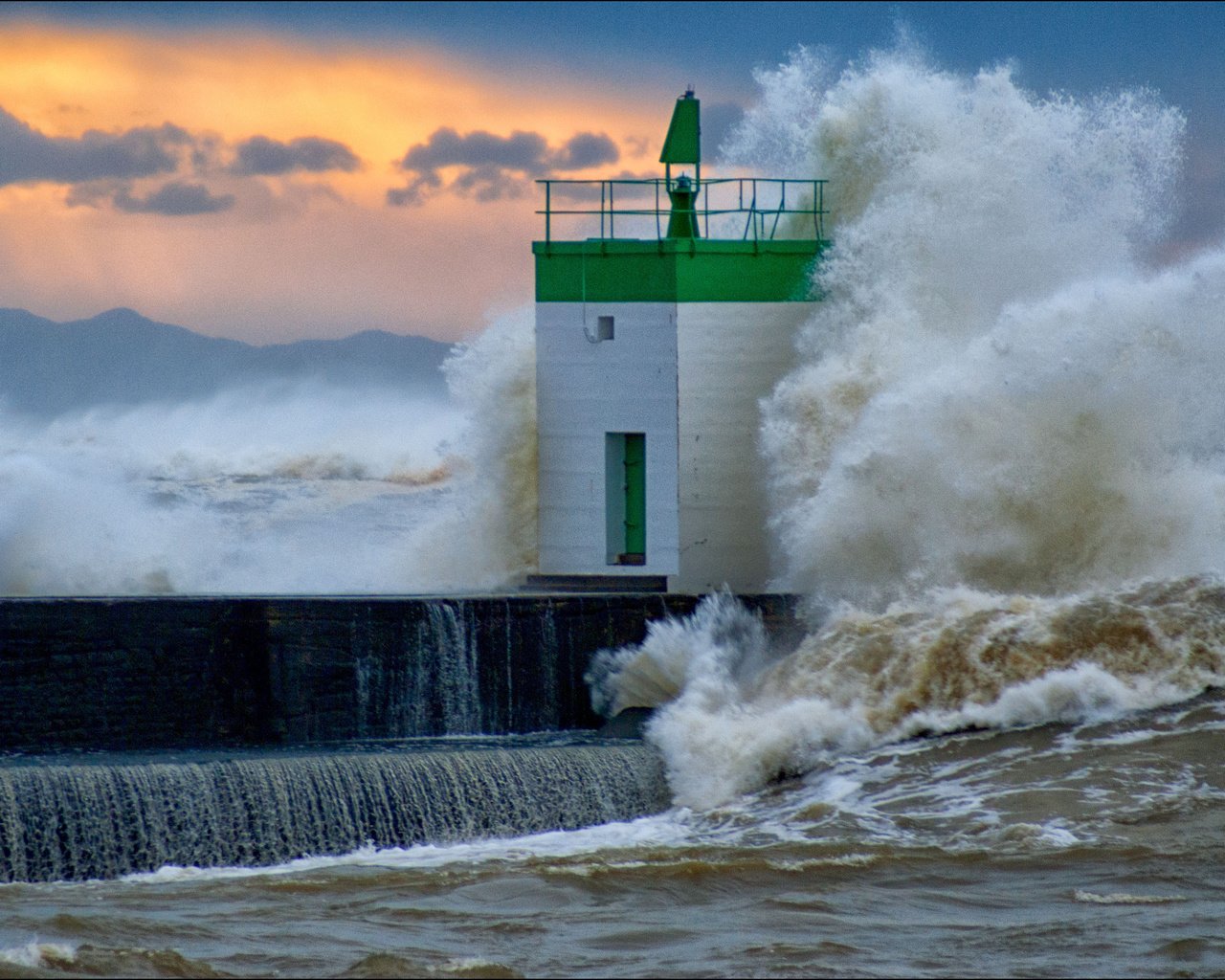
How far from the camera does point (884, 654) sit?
11727 millimetres

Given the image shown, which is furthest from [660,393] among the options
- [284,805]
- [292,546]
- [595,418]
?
[292,546]

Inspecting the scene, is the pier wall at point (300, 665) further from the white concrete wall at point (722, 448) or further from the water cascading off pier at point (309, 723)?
the white concrete wall at point (722, 448)

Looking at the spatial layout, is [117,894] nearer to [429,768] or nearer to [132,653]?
[429,768]

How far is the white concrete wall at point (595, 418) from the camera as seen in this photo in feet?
45.7

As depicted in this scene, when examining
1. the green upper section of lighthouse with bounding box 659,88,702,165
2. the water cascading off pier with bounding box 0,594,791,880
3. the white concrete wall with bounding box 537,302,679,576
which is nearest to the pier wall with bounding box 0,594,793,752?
the water cascading off pier with bounding box 0,594,791,880

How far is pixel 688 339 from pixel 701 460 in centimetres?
91

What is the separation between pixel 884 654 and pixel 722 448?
9.01 feet

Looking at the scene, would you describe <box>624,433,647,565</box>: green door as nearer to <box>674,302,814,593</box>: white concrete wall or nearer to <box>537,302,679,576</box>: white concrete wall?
<box>537,302,679,576</box>: white concrete wall

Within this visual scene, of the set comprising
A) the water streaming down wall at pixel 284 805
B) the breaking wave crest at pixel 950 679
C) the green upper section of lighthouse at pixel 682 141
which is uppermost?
the green upper section of lighthouse at pixel 682 141

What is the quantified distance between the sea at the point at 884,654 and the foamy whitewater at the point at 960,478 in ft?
0.08

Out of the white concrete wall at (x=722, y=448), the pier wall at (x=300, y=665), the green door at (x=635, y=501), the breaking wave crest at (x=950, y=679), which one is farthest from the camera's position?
the green door at (x=635, y=501)

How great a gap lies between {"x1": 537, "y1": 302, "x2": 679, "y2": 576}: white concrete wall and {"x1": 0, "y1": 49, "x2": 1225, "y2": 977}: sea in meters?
0.76

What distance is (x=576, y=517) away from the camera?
14.2 m

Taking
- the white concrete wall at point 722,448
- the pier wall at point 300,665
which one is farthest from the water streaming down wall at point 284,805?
the white concrete wall at point 722,448
